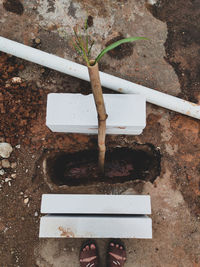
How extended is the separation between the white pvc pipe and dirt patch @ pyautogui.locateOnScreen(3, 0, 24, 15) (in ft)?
1.99

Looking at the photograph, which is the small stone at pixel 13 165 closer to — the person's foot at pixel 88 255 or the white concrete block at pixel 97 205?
the white concrete block at pixel 97 205

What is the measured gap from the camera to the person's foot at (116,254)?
235cm

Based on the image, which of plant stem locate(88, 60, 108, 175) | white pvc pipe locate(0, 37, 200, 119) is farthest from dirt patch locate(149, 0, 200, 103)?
plant stem locate(88, 60, 108, 175)

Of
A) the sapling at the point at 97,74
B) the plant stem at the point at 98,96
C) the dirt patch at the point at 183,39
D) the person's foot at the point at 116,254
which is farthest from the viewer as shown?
the dirt patch at the point at 183,39

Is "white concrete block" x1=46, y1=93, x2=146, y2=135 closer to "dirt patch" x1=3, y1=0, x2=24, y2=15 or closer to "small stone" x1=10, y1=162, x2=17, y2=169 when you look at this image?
"small stone" x1=10, y1=162, x2=17, y2=169

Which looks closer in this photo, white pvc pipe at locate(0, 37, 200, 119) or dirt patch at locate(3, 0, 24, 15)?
white pvc pipe at locate(0, 37, 200, 119)

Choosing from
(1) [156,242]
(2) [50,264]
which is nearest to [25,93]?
(2) [50,264]

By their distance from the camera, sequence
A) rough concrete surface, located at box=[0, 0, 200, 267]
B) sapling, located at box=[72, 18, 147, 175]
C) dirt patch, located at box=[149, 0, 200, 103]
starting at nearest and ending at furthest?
sapling, located at box=[72, 18, 147, 175], rough concrete surface, located at box=[0, 0, 200, 267], dirt patch, located at box=[149, 0, 200, 103]

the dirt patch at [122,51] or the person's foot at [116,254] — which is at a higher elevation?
the dirt patch at [122,51]

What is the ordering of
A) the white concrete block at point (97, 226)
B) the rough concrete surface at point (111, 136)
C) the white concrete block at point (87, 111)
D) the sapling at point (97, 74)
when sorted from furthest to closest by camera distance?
the rough concrete surface at point (111, 136) → the white concrete block at point (97, 226) → the white concrete block at point (87, 111) → the sapling at point (97, 74)

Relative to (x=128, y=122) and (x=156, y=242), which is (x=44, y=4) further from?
(x=156, y=242)

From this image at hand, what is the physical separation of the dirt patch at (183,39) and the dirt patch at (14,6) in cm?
173

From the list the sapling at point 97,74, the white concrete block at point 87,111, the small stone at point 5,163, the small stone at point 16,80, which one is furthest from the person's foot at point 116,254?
the small stone at point 16,80

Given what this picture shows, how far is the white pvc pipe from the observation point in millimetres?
2469
